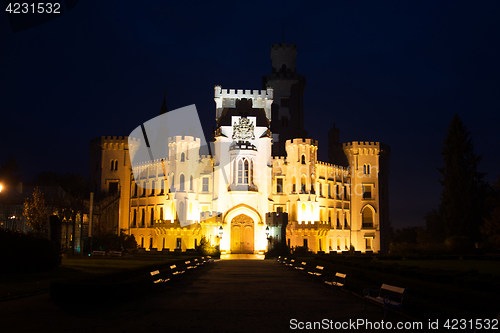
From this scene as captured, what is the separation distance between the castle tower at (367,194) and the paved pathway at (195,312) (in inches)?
1975

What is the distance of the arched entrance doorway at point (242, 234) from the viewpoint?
186 ft

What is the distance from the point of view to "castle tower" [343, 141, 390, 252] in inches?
2586

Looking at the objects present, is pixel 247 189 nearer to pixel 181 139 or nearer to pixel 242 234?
pixel 242 234

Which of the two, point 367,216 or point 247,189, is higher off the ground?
point 247,189

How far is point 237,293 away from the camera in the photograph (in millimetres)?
17125

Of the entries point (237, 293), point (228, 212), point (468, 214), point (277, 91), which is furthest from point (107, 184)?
point (237, 293)

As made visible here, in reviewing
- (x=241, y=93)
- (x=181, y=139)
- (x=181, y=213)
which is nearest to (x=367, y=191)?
(x=241, y=93)

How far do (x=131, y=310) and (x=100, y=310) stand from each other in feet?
2.77

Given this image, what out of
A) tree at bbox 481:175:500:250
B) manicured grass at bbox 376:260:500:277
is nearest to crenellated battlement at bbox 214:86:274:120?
tree at bbox 481:175:500:250

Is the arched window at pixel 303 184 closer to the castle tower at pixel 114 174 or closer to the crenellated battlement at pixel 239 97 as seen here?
the crenellated battlement at pixel 239 97

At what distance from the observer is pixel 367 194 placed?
67.4 meters

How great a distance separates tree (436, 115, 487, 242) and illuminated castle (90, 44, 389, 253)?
13.5 m

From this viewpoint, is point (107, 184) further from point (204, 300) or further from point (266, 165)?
point (204, 300)

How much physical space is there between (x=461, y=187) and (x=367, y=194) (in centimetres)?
1678
